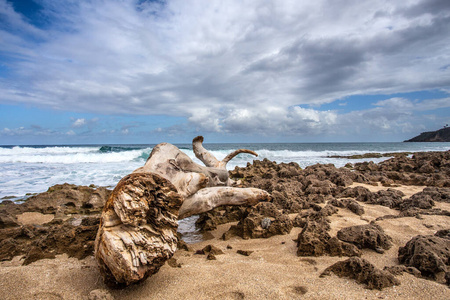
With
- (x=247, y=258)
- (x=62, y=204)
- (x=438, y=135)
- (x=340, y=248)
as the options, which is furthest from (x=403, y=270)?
(x=438, y=135)

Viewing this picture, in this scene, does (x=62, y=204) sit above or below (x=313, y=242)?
below

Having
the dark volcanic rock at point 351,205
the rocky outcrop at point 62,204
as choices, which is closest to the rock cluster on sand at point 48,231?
the rocky outcrop at point 62,204

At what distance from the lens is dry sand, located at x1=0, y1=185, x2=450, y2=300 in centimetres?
233

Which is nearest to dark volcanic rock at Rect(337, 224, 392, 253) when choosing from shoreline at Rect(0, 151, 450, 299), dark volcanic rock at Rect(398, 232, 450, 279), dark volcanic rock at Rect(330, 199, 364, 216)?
shoreline at Rect(0, 151, 450, 299)

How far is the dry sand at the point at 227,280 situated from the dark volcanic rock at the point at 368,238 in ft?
0.27

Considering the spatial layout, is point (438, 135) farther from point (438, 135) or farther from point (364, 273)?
point (364, 273)

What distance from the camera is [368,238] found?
3.27 meters

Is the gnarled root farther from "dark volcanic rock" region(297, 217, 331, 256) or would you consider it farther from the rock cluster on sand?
"dark volcanic rock" region(297, 217, 331, 256)

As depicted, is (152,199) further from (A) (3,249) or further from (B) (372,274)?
(A) (3,249)

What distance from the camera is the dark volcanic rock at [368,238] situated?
3.24 meters

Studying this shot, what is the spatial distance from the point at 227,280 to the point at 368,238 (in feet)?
6.37

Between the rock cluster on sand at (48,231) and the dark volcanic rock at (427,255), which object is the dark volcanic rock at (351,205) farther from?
the rock cluster on sand at (48,231)

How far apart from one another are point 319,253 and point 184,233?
253 centimetres

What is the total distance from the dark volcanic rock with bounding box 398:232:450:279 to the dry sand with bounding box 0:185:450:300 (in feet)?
0.60
